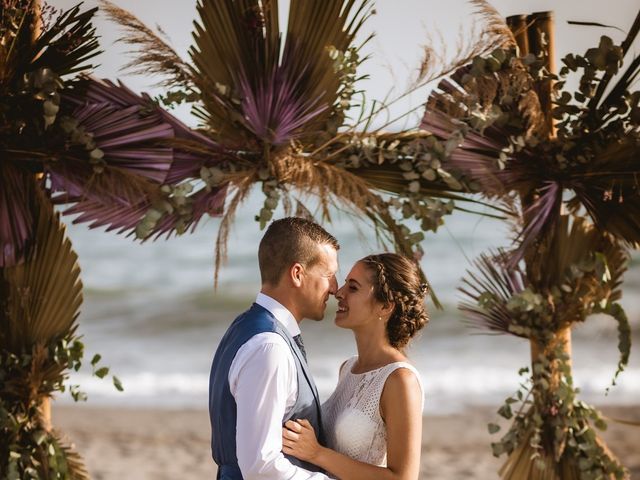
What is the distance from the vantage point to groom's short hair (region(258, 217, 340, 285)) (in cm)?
281

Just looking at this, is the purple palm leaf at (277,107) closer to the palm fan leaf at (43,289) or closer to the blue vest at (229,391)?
the blue vest at (229,391)

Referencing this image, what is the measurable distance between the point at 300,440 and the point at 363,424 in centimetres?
34

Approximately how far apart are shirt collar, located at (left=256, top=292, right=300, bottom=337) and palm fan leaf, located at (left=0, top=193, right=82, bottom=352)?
739 millimetres

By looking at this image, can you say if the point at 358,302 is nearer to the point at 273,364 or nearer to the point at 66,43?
the point at 273,364

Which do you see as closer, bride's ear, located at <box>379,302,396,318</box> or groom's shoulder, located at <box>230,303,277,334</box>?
groom's shoulder, located at <box>230,303,277,334</box>

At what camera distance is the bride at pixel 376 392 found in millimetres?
2820

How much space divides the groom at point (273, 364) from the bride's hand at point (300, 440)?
32mm

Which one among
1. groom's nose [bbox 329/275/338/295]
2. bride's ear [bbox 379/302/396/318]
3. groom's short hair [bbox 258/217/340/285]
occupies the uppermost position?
groom's short hair [bbox 258/217/340/285]

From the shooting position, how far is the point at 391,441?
2865mm

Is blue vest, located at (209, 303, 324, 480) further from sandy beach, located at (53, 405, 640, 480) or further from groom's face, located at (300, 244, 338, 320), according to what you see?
sandy beach, located at (53, 405, 640, 480)

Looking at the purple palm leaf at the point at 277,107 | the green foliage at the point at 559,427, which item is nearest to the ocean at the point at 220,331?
the green foliage at the point at 559,427

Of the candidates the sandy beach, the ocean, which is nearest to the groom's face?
the sandy beach

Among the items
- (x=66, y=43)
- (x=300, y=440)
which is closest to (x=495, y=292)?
(x=300, y=440)

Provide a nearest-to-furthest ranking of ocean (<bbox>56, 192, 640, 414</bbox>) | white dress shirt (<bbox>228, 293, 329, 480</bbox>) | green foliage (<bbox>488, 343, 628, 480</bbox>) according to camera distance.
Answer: white dress shirt (<bbox>228, 293, 329, 480</bbox>)
green foliage (<bbox>488, 343, 628, 480</bbox>)
ocean (<bbox>56, 192, 640, 414</bbox>)
